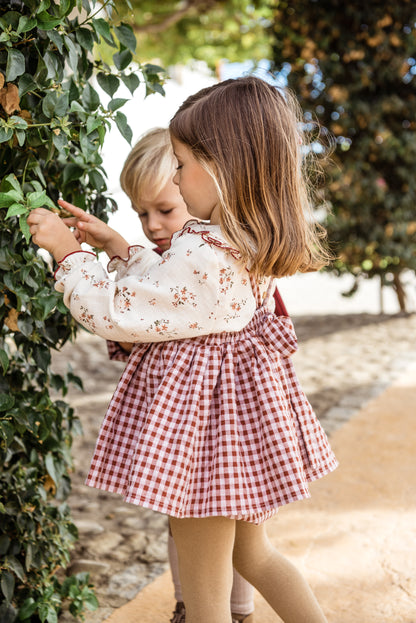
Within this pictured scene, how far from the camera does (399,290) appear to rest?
7.73 m

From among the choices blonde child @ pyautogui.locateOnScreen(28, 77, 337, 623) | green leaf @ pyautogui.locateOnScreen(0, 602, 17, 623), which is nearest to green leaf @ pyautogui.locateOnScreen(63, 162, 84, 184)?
blonde child @ pyautogui.locateOnScreen(28, 77, 337, 623)

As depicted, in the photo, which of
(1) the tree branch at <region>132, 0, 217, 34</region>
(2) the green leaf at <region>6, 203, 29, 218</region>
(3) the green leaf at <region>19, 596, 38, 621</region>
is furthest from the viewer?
(1) the tree branch at <region>132, 0, 217, 34</region>

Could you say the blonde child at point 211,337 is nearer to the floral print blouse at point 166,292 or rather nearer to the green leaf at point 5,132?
the floral print blouse at point 166,292

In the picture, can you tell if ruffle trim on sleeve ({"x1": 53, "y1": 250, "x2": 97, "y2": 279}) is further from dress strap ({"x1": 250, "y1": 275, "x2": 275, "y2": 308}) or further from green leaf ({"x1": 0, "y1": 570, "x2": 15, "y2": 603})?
green leaf ({"x1": 0, "y1": 570, "x2": 15, "y2": 603})

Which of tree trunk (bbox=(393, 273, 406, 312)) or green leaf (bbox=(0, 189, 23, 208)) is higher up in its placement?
green leaf (bbox=(0, 189, 23, 208))

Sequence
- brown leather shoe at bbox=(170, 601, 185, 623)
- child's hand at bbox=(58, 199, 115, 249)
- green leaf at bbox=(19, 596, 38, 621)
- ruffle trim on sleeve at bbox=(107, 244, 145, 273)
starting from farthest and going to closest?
brown leather shoe at bbox=(170, 601, 185, 623)
green leaf at bbox=(19, 596, 38, 621)
ruffle trim on sleeve at bbox=(107, 244, 145, 273)
child's hand at bbox=(58, 199, 115, 249)

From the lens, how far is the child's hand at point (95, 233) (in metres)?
1.90

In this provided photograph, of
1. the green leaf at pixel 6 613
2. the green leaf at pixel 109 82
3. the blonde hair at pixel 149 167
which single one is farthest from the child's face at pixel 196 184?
the green leaf at pixel 6 613

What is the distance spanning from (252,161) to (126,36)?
512 millimetres

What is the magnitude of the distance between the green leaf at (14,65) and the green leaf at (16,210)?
30cm

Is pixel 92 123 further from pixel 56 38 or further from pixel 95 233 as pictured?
pixel 95 233

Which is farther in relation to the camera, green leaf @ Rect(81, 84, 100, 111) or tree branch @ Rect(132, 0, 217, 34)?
tree branch @ Rect(132, 0, 217, 34)

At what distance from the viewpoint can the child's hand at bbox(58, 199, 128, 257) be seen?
190cm

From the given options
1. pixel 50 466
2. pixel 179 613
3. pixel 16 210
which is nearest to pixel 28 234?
pixel 16 210
